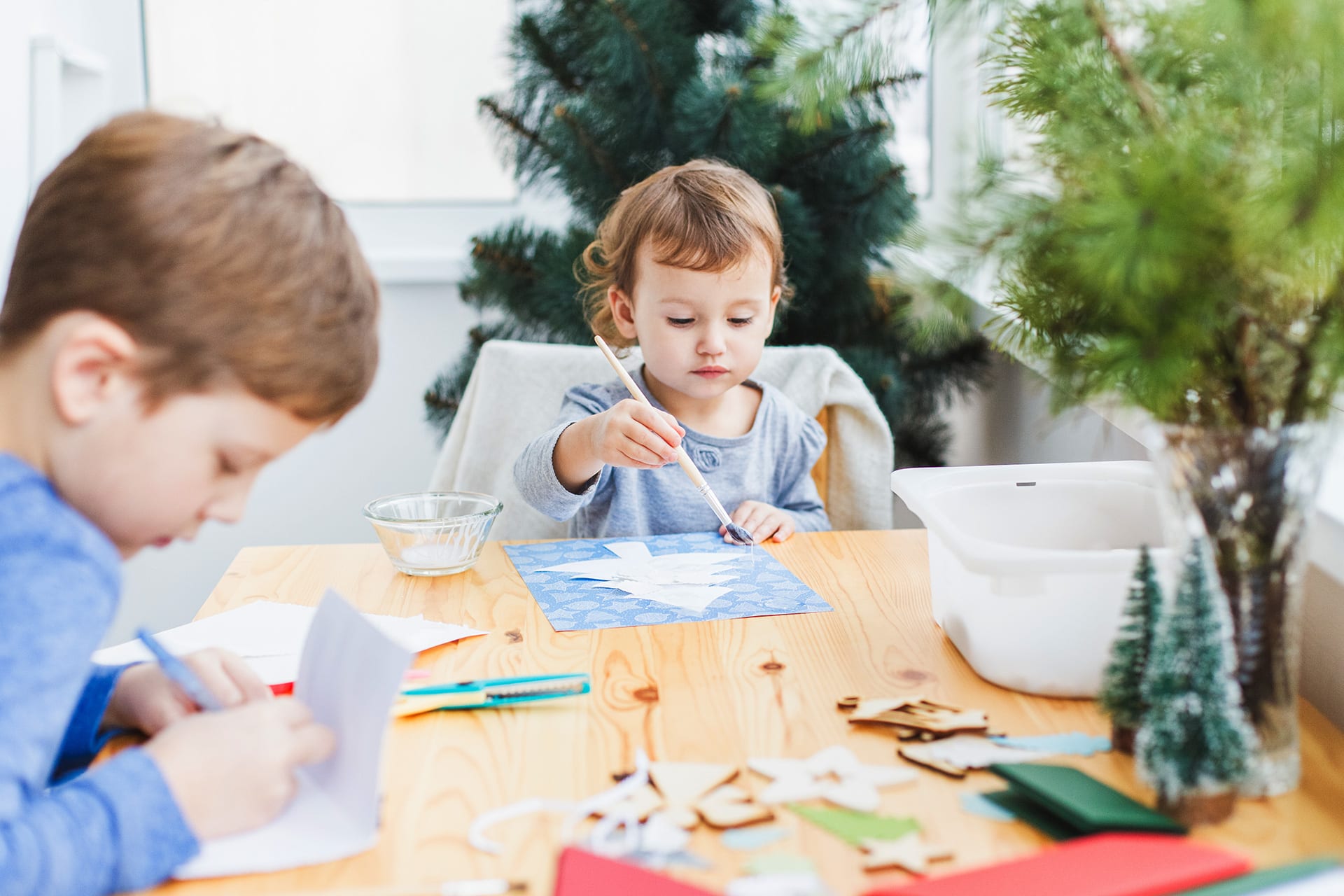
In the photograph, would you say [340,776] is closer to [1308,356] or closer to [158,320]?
[158,320]

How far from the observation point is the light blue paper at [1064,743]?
2.38 ft

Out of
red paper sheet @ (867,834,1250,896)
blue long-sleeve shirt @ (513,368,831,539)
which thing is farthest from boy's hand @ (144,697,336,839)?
blue long-sleeve shirt @ (513,368,831,539)

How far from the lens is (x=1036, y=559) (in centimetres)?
77

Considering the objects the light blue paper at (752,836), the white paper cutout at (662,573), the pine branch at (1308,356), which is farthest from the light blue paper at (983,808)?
the white paper cutout at (662,573)

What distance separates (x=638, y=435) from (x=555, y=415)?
1.33ft

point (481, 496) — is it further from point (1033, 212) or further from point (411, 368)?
point (411, 368)

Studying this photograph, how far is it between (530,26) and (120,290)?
1236mm

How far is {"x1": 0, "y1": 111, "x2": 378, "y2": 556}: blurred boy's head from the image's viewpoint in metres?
0.66

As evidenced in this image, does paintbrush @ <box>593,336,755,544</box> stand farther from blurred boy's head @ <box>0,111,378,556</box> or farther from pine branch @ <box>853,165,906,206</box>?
pine branch @ <box>853,165,906,206</box>

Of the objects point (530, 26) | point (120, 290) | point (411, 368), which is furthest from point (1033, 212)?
point (411, 368)

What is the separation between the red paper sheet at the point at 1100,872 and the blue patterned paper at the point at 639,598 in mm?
448

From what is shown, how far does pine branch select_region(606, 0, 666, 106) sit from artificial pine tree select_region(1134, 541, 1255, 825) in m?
1.26

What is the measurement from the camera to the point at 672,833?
2.06 feet

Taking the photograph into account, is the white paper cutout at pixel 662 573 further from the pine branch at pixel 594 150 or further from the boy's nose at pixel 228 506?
the pine branch at pixel 594 150
